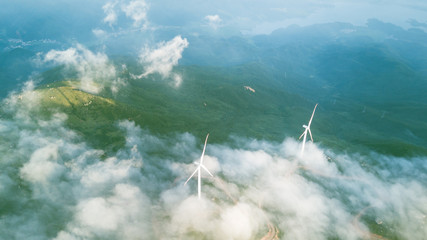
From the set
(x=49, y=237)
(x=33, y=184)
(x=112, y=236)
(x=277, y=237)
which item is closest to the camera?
(x=49, y=237)

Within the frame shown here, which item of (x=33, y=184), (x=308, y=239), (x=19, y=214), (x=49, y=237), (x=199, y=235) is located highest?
(x=33, y=184)

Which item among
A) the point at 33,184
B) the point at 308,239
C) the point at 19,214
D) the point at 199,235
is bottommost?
the point at 308,239

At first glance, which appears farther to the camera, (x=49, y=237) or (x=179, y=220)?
(x=179, y=220)

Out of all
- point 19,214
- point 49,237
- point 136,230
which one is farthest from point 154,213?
point 19,214

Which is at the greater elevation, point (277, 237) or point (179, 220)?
point (179, 220)

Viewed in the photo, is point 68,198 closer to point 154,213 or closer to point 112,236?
point 112,236

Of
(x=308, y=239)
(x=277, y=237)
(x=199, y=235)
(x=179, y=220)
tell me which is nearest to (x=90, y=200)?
(x=179, y=220)

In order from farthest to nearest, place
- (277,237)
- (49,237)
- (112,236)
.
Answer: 1. (277,237)
2. (112,236)
3. (49,237)

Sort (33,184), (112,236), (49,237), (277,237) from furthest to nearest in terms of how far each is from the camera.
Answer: (33,184), (277,237), (112,236), (49,237)

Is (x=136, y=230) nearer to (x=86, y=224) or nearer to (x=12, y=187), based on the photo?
(x=86, y=224)
